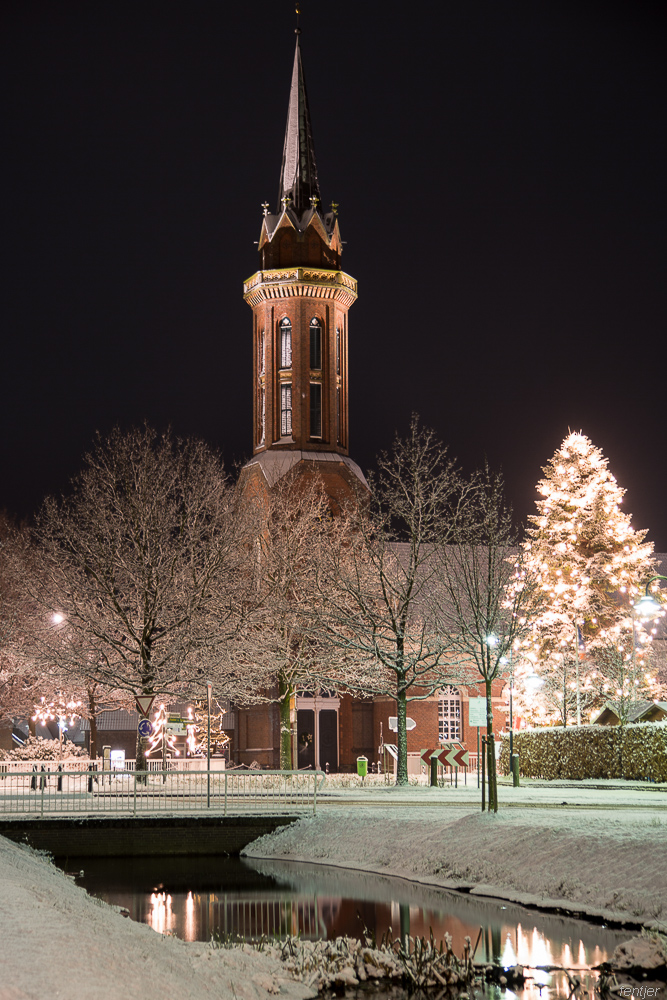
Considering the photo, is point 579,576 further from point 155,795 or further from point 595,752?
point 155,795

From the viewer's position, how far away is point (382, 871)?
20656 mm

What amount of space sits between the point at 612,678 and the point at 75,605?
65.3 feet

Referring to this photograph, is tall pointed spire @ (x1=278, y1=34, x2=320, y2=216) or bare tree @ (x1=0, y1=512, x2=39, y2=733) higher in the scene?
tall pointed spire @ (x1=278, y1=34, x2=320, y2=216)

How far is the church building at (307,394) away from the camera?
59.4 meters

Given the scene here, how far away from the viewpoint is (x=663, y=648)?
62531mm

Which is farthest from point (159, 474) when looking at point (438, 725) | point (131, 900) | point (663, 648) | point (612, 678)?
point (663, 648)

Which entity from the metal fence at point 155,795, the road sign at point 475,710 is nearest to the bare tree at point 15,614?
the metal fence at point 155,795

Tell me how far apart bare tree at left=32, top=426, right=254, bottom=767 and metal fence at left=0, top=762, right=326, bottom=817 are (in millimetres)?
6354

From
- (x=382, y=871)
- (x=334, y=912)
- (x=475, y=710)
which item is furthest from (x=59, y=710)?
(x=334, y=912)

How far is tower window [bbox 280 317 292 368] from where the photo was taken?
6706 centimetres

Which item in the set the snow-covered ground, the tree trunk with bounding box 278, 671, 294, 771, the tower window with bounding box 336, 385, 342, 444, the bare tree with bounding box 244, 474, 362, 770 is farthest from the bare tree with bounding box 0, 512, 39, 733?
the snow-covered ground

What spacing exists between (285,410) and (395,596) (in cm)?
2735

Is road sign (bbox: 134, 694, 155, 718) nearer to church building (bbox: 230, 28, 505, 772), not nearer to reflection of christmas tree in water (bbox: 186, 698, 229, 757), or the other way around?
reflection of christmas tree in water (bbox: 186, 698, 229, 757)

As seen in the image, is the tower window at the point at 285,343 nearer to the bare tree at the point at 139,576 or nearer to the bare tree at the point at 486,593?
the bare tree at the point at 486,593
